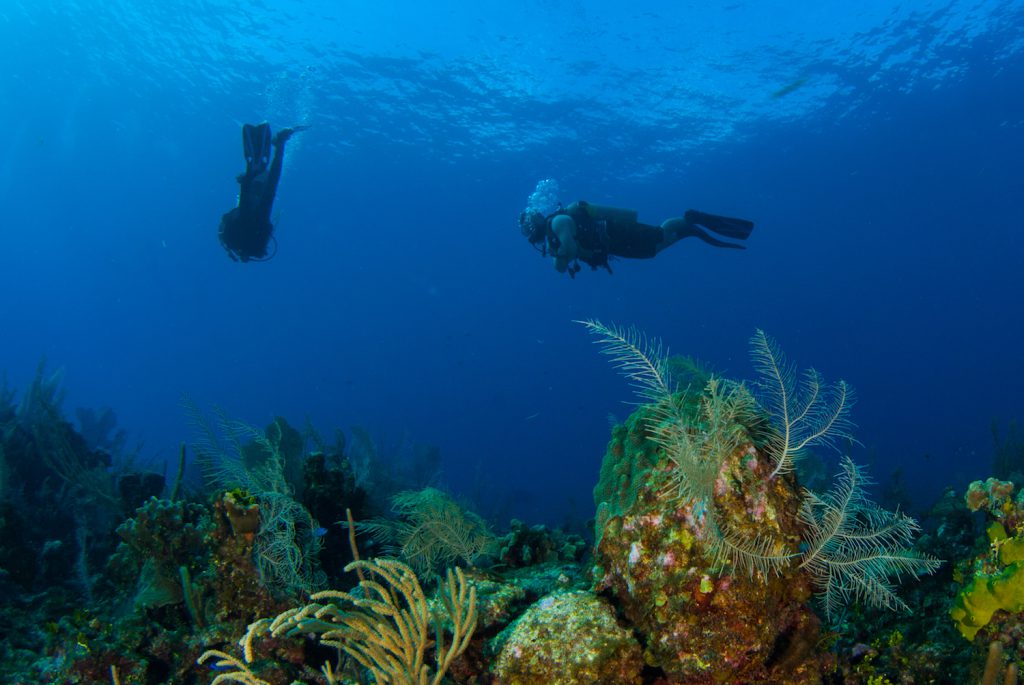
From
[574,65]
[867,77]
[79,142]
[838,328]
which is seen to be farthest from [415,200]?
[838,328]

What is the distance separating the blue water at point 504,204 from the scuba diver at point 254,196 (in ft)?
13.1

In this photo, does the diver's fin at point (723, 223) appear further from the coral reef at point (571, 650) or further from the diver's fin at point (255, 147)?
the coral reef at point (571, 650)

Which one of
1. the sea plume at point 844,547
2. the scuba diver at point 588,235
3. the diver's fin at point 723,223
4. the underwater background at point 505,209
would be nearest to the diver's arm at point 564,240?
the scuba diver at point 588,235

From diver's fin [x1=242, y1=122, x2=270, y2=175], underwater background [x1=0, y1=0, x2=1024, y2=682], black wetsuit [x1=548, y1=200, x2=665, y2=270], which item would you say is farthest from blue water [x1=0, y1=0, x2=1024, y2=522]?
black wetsuit [x1=548, y1=200, x2=665, y2=270]

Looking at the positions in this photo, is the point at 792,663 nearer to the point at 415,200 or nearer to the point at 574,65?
the point at 574,65

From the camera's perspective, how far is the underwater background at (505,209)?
94.2 feet

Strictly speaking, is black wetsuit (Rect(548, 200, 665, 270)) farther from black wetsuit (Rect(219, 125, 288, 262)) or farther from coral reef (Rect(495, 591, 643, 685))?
coral reef (Rect(495, 591, 643, 685))

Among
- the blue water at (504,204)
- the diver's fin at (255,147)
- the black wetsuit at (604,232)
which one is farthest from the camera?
the blue water at (504,204)

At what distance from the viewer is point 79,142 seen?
1930 inches

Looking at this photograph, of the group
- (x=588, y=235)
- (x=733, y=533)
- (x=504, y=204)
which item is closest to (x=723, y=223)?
(x=588, y=235)

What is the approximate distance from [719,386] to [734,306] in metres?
88.0

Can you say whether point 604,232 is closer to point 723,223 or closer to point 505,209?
point 723,223

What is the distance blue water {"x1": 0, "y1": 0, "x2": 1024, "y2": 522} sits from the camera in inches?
1151

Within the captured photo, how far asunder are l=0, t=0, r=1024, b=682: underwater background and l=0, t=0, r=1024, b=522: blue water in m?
0.27
